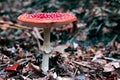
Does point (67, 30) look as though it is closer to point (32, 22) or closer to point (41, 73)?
point (41, 73)

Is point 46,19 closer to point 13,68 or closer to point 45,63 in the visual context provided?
point 45,63

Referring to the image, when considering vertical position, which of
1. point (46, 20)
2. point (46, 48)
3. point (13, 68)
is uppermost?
point (46, 20)

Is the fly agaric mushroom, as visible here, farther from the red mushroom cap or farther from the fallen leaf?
the fallen leaf

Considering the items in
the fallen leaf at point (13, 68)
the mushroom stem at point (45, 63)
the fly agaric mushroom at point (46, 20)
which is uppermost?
the fly agaric mushroom at point (46, 20)

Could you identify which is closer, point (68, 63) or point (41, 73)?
point (41, 73)

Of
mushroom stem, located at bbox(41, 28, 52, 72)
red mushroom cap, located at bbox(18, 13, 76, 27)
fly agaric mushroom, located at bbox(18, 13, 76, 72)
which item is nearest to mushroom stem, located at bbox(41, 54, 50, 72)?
mushroom stem, located at bbox(41, 28, 52, 72)

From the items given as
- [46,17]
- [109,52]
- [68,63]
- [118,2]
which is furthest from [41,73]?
[118,2]

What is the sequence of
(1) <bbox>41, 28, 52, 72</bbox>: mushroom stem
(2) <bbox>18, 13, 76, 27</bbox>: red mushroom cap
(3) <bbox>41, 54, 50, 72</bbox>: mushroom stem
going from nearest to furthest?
(2) <bbox>18, 13, 76, 27</bbox>: red mushroom cap → (1) <bbox>41, 28, 52, 72</bbox>: mushroom stem → (3) <bbox>41, 54, 50, 72</bbox>: mushroom stem

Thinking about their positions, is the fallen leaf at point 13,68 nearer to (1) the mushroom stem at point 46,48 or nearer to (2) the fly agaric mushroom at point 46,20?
(1) the mushroom stem at point 46,48

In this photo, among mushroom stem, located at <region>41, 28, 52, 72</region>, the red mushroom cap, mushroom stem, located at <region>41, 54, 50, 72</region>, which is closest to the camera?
the red mushroom cap

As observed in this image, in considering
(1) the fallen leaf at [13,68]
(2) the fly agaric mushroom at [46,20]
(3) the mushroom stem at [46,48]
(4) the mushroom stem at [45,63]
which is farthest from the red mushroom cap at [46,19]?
(1) the fallen leaf at [13,68]

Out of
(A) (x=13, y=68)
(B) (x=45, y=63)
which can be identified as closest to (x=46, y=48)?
(B) (x=45, y=63)
